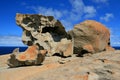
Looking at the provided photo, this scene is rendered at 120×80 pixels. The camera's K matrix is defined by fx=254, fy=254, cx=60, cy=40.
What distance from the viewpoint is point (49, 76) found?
11.2m

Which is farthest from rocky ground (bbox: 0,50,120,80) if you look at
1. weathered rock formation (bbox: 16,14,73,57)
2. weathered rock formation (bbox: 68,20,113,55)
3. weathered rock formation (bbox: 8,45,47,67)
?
weathered rock formation (bbox: 16,14,73,57)

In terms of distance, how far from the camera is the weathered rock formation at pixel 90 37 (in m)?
21.4

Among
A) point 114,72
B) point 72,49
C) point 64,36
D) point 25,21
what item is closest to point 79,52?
point 72,49

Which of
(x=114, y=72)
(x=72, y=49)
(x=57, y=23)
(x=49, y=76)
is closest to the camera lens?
(x=114, y=72)

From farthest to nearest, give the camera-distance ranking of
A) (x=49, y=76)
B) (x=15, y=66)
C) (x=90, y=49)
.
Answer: (x=90, y=49), (x=15, y=66), (x=49, y=76)

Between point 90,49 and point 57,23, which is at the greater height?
point 57,23

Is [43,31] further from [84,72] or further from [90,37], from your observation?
[84,72]

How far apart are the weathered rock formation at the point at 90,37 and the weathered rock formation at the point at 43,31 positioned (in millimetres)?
1145

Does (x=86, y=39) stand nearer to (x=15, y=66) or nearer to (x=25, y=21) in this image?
(x=25, y=21)

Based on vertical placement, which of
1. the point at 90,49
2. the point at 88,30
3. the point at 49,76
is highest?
the point at 88,30

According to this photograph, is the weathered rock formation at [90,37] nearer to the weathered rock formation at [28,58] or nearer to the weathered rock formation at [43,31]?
the weathered rock formation at [43,31]

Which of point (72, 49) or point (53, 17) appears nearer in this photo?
point (72, 49)

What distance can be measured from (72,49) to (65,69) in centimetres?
1052

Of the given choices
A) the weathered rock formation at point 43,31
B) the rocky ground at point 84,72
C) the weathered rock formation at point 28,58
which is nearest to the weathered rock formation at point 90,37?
the weathered rock formation at point 43,31
